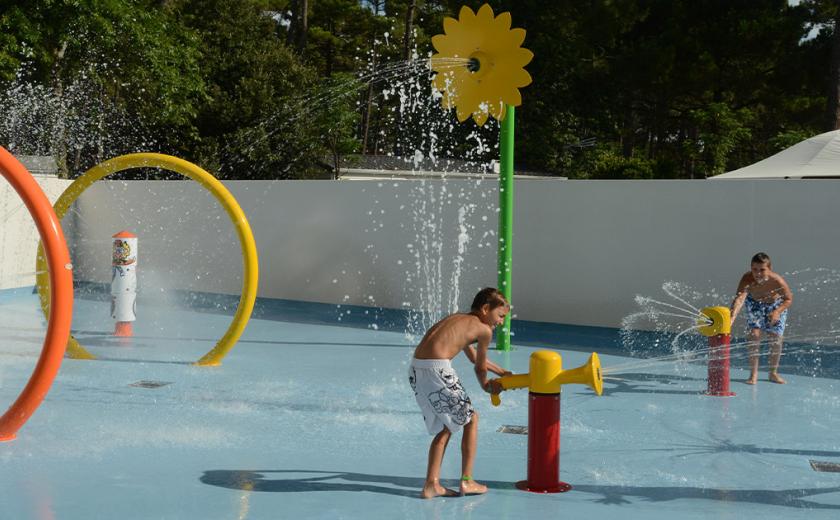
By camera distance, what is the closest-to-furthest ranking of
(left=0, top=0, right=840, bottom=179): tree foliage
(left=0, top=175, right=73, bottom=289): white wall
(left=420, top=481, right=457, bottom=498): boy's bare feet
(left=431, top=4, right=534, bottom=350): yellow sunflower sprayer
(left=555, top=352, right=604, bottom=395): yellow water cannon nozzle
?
(left=555, top=352, right=604, bottom=395): yellow water cannon nozzle → (left=420, top=481, right=457, bottom=498): boy's bare feet → (left=431, top=4, right=534, bottom=350): yellow sunflower sprayer → (left=0, top=175, right=73, bottom=289): white wall → (left=0, top=0, right=840, bottom=179): tree foliage

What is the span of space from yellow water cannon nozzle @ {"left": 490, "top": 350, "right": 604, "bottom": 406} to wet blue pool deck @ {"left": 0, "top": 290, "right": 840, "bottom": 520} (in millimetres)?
642

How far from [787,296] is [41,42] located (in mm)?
19873

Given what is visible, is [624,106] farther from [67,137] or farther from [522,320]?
[522,320]

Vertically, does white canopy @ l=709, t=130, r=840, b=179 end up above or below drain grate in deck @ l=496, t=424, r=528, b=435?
above

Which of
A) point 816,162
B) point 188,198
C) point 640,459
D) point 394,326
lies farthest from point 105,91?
point 640,459

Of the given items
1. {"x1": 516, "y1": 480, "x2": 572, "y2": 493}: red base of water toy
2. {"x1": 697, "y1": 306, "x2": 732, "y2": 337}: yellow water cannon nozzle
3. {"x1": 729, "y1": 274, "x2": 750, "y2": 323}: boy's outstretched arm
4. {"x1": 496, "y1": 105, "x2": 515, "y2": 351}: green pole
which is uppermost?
{"x1": 496, "y1": 105, "x2": 515, "y2": 351}: green pole

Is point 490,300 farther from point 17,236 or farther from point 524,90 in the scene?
point 524,90

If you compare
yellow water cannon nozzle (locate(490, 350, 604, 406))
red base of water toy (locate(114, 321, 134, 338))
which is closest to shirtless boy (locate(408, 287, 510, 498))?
yellow water cannon nozzle (locate(490, 350, 604, 406))

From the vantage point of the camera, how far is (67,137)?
28.8m

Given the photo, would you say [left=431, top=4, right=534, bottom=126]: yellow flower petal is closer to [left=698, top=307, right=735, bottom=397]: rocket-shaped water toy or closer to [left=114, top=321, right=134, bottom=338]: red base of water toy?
[left=698, top=307, right=735, bottom=397]: rocket-shaped water toy

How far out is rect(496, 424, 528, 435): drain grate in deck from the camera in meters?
7.04

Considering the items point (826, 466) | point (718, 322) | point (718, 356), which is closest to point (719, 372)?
point (718, 356)

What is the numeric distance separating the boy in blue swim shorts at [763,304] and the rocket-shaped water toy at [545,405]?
13.6 feet

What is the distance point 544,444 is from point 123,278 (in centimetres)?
746
